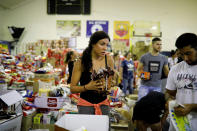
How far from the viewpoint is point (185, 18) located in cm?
902

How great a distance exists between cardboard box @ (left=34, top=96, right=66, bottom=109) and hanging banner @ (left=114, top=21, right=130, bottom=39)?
6622 millimetres

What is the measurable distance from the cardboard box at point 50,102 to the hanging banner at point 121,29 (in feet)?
21.7

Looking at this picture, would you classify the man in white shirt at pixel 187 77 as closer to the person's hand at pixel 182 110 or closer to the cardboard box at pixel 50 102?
the person's hand at pixel 182 110

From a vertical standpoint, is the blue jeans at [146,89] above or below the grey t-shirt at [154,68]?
below

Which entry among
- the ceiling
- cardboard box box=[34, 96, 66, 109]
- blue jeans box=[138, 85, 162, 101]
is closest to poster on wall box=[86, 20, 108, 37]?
the ceiling

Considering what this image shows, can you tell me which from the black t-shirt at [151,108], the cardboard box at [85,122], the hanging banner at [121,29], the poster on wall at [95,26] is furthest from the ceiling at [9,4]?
the cardboard box at [85,122]

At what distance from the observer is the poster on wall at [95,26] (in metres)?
9.06

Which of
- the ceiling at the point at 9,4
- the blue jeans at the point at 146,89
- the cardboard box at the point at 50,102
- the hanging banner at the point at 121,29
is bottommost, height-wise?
the cardboard box at the point at 50,102

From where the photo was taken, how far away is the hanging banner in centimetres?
901

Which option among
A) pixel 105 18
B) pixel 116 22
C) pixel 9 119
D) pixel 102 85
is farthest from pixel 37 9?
pixel 102 85

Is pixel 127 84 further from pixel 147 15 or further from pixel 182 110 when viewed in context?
pixel 182 110

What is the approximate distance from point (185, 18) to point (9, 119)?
382 inches

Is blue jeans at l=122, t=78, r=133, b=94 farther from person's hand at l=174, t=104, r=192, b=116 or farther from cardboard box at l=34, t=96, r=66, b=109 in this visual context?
person's hand at l=174, t=104, r=192, b=116

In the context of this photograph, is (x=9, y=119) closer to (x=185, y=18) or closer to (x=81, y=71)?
(x=81, y=71)
